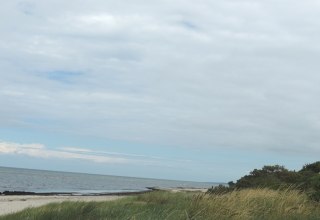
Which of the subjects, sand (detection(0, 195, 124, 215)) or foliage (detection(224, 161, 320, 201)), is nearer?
foliage (detection(224, 161, 320, 201))

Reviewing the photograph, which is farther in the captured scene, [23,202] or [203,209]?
[23,202]

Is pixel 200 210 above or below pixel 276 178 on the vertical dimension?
below

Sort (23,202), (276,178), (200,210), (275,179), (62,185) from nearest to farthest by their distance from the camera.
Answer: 1. (200,210)
2. (275,179)
3. (276,178)
4. (23,202)
5. (62,185)

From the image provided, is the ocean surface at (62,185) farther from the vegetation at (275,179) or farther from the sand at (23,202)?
the sand at (23,202)

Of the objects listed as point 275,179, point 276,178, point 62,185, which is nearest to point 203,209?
point 275,179

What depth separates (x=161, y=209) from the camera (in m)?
11.4

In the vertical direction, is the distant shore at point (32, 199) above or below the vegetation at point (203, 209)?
below

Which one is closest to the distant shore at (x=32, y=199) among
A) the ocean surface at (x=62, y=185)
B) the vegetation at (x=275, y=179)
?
the vegetation at (x=275, y=179)

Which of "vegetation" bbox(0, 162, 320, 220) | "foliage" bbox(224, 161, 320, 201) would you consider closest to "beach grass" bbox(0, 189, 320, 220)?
"vegetation" bbox(0, 162, 320, 220)

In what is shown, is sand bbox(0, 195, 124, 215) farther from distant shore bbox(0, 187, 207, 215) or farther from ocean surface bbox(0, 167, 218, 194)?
ocean surface bbox(0, 167, 218, 194)

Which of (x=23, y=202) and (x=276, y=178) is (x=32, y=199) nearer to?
(x=23, y=202)

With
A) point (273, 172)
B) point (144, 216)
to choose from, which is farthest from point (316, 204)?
point (273, 172)

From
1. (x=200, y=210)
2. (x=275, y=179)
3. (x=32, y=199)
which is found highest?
(x=275, y=179)

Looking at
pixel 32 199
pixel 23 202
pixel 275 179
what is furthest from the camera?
pixel 32 199
